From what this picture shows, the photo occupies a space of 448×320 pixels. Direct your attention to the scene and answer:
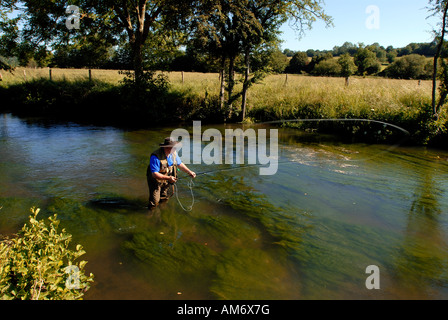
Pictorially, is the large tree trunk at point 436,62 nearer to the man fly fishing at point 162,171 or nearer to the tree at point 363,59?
the man fly fishing at point 162,171

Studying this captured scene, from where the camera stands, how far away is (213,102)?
21.3 meters

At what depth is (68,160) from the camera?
11.7 meters

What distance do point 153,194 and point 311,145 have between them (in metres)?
9.26

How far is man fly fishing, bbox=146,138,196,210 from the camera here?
282 inches

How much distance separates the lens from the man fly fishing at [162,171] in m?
7.16

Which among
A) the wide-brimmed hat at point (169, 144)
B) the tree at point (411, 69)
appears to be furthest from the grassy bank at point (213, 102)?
the tree at point (411, 69)

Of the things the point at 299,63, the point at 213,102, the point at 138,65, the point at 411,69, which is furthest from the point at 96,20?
the point at 299,63

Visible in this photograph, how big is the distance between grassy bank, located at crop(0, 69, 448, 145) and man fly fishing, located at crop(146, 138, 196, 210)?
1136 centimetres

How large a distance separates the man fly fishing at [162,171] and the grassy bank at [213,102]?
11.4 m

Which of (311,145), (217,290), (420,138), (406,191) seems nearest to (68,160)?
(217,290)

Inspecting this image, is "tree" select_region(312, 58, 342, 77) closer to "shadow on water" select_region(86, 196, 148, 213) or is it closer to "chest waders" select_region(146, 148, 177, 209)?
"chest waders" select_region(146, 148, 177, 209)
